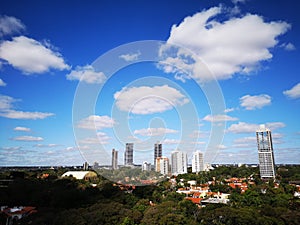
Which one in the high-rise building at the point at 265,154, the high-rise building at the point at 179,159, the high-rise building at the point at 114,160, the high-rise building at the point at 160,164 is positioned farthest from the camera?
the high-rise building at the point at 265,154

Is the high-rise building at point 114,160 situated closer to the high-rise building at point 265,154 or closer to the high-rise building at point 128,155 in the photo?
the high-rise building at point 128,155

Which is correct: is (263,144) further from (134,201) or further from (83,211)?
(83,211)

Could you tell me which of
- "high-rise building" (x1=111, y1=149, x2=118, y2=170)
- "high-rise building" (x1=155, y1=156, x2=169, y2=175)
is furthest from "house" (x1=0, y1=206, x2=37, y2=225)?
"high-rise building" (x1=111, y1=149, x2=118, y2=170)

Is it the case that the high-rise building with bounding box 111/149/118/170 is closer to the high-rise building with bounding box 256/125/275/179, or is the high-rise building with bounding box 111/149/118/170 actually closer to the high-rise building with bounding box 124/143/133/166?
the high-rise building with bounding box 124/143/133/166

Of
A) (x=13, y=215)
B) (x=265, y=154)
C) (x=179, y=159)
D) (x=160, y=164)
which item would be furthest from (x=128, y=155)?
(x=265, y=154)

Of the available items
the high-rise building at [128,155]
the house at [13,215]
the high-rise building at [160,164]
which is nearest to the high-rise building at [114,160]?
the high-rise building at [128,155]

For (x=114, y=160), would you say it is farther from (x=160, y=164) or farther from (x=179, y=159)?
(x=179, y=159)

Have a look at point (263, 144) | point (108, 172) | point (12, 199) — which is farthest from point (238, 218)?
point (263, 144)

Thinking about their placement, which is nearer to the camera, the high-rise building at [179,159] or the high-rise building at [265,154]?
the high-rise building at [179,159]
